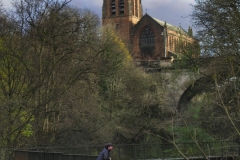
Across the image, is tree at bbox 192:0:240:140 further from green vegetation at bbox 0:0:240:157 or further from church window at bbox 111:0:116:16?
church window at bbox 111:0:116:16

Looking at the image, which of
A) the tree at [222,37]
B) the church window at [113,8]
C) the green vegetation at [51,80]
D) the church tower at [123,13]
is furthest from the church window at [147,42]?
the tree at [222,37]

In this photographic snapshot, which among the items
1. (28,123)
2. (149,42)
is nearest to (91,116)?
(28,123)

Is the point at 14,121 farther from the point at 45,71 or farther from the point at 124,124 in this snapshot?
the point at 124,124

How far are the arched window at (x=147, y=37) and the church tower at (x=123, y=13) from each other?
11.1ft

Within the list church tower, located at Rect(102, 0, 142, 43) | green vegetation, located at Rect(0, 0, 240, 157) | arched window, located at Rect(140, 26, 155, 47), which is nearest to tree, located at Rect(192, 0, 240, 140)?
green vegetation, located at Rect(0, 0, 240, 157)

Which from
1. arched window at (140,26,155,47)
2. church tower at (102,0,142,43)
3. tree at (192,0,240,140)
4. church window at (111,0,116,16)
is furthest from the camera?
church window at (111,0,116,16)

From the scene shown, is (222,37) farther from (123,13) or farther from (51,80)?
(123,13)

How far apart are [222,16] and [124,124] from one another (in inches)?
860

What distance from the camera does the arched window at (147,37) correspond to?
85.9 m

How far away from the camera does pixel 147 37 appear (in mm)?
86625

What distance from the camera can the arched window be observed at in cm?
8586

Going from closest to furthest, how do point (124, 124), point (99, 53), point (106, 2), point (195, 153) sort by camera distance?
point (195, 153) < point (99, 53) < point (124, 124) < point (106, 2)

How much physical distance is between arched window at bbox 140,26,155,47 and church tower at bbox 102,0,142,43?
339 centimetres

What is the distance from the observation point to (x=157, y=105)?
125ft
